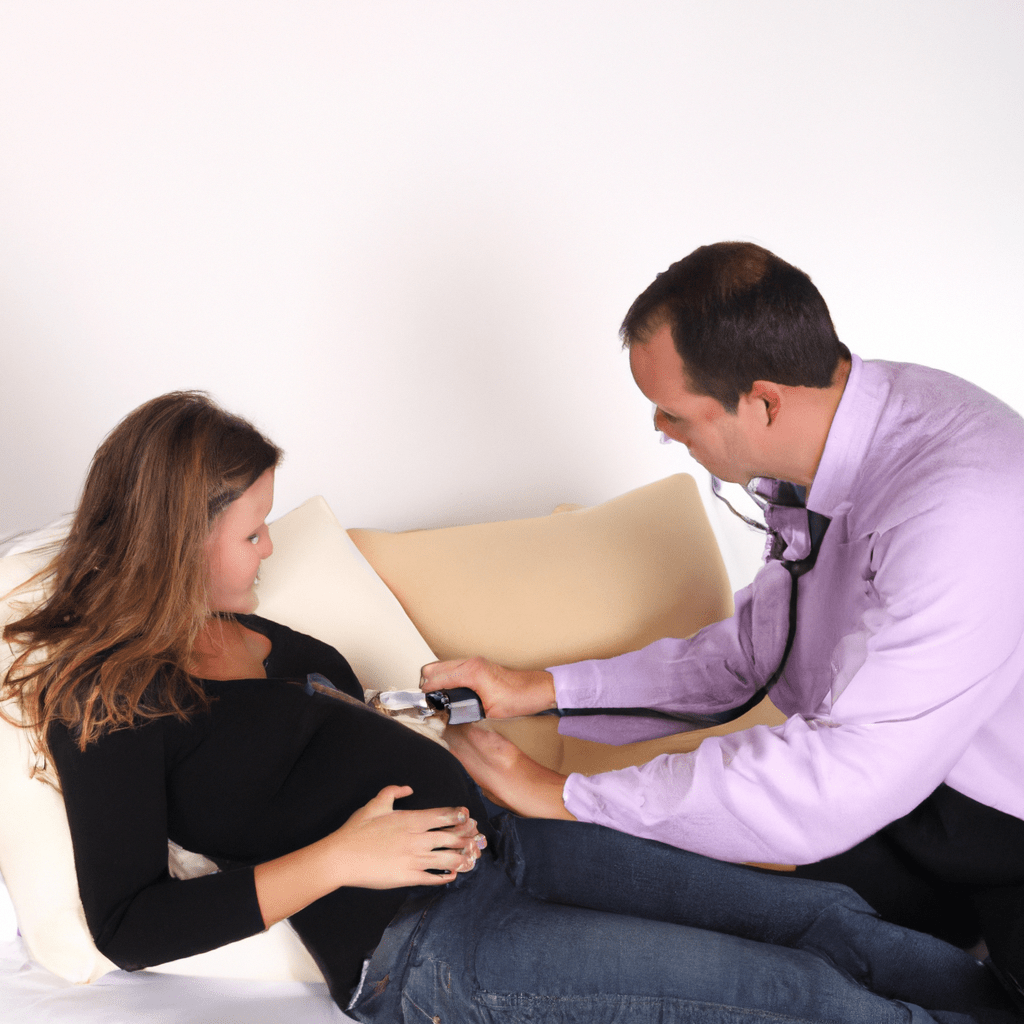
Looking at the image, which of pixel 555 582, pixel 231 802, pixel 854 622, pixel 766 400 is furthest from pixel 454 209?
pixel 231 802

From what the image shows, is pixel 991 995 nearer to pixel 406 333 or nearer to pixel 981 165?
pixel 406 333

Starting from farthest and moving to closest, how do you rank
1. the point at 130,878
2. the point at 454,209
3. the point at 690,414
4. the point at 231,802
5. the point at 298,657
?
1. the point at 454,209
2. the point at 298,657
3. the point at 690,414
4. the point at 231,802
5. the point at 130,878

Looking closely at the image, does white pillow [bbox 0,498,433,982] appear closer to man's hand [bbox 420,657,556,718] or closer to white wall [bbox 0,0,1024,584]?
man's hand [bbox 420,657,556,718]

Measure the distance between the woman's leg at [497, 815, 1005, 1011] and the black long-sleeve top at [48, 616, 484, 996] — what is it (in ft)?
0.38

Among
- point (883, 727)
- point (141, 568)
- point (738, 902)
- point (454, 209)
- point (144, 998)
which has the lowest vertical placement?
point (738, 902)

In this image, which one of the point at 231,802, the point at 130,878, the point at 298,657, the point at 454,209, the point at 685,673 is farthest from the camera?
the point at 454,209

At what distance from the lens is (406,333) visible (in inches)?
74.0

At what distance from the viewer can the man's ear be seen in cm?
116

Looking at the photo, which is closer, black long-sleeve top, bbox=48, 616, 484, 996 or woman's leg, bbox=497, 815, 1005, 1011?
black long-sleeve top, bbox=48, 616, 484, 996

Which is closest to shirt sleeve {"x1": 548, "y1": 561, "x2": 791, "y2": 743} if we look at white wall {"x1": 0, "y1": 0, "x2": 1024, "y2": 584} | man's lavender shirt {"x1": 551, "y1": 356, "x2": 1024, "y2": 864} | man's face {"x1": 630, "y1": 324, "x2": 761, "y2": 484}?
man's lavender shirt {"x1": 551, "y1": 356, "x2": 1024, "y2": 864}

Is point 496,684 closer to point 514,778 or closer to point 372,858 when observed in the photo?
point 514,778

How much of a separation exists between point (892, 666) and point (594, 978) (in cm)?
48

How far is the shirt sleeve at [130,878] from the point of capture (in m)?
0.96

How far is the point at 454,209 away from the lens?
1.83 metres
